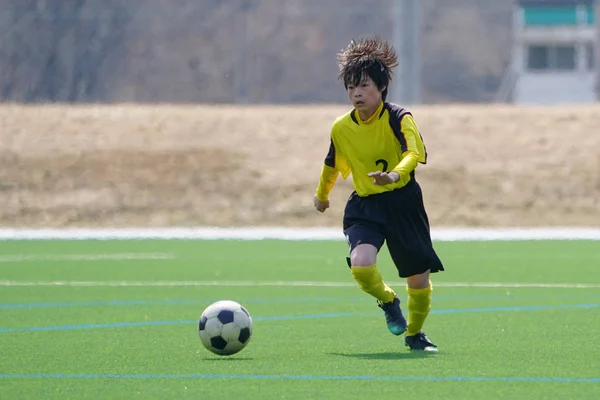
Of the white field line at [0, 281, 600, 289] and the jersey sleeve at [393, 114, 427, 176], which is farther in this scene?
the white field line at [0, 281, 600, 289]

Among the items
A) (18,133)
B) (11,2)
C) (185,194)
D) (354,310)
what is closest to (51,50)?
(11,2)

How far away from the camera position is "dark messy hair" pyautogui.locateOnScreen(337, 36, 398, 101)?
347 inches

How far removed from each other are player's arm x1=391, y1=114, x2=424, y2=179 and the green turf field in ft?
3.58

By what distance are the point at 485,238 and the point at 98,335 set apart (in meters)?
13.4

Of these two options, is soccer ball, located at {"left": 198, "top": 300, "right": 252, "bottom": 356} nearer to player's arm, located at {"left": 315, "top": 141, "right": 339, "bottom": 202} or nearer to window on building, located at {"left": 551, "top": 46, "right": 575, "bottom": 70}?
player's arm, located at {"left": 315, "top": 141, "right": 339, "bottom": 202}

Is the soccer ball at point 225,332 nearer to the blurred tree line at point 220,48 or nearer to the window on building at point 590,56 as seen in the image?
the blurred tree line at point 220,48

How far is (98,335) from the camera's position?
984cm

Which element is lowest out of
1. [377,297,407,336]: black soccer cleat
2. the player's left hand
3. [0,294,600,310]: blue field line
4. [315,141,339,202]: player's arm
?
[0,294,600,310]: blue field line

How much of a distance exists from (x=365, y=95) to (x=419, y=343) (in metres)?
1.54

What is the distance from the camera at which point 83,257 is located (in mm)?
18422

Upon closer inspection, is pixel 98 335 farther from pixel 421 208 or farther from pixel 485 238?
pixel 485 238

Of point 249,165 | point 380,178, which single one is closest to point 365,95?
point 380,178

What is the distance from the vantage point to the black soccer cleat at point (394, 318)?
8906mm

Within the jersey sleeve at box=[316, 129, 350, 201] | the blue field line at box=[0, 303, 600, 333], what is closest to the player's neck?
the jersey sleeve at box=[316, 129, 350, 201]
